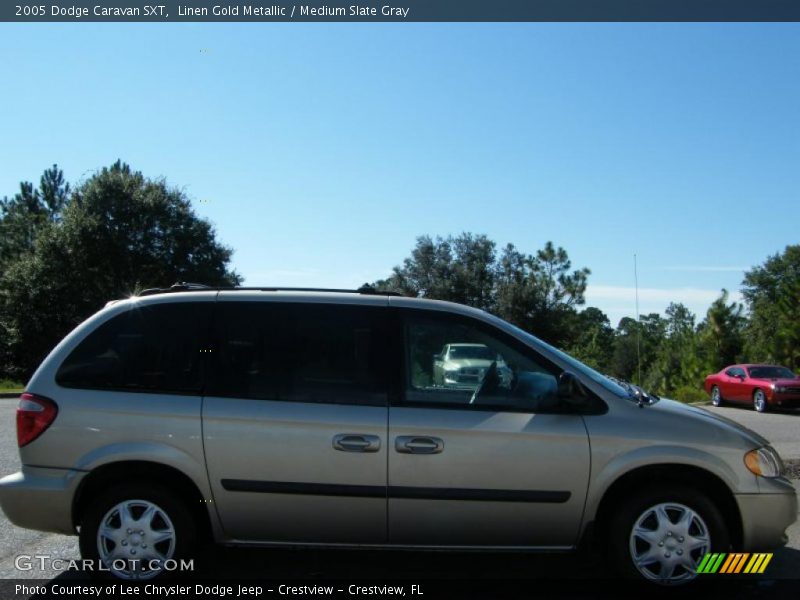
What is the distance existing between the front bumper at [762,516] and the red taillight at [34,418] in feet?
14.5

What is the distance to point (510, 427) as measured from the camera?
470 cm

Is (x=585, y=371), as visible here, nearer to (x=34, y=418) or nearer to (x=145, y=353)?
(x=145, y=353)

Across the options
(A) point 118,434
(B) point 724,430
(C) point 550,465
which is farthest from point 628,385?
(A) point 118,434

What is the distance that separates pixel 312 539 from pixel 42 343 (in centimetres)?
3775

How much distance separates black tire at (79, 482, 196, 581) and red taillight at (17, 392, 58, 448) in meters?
0.59

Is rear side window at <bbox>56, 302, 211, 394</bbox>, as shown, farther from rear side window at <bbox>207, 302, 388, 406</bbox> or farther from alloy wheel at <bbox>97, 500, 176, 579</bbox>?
alloy wheel at <bbox>97, 500, 176, 579</bbox>

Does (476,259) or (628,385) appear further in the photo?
(476,259)

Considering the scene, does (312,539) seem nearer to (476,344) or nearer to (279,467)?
(279,467)

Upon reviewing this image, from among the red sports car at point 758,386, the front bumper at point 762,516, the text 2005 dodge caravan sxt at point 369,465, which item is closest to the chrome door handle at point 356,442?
the text 2005 dodge caravan sxt at point 369,465

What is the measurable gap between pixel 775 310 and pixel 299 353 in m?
50.6

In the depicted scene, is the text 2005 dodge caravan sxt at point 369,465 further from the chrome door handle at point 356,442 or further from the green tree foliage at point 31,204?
the green tree foliage at point 31,204

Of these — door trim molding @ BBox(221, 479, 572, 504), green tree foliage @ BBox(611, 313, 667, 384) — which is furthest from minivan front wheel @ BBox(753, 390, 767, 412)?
green tree foliage @ BBox(611, 313, 667, 384)

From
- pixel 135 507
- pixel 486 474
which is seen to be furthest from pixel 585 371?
pixel 135 507

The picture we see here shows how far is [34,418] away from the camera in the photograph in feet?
15.8
